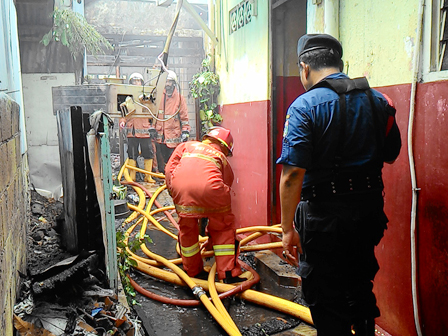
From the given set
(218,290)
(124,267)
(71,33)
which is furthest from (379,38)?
(71,33)

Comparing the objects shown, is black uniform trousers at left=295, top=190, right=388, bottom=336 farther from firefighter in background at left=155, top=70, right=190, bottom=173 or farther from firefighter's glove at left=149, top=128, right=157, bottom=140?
firefighter's glove at left=149, top=128, right=157, bottom=140

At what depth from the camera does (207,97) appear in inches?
262

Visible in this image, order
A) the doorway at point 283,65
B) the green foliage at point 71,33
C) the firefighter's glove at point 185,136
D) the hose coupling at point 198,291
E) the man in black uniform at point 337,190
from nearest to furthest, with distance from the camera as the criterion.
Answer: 1. the man in black uniform at point 337,190
2. the hose coupling at point 198,291
3. the doorway at point 283,65
4. the green foliage at point 71,33
5. the firefighter's glove at point 185,136

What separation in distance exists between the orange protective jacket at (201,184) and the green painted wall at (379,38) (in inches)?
66.7

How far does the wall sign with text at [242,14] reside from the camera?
514cm

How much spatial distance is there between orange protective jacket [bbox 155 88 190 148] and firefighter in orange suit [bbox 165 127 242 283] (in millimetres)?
5035

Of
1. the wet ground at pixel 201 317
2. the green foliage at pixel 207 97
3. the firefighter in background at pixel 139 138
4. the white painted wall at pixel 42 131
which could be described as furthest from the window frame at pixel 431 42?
the firefighter in background at pixel 139 138

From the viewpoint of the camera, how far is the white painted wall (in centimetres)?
724

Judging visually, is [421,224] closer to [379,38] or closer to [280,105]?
[379,38]

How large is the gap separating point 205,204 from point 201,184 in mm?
223

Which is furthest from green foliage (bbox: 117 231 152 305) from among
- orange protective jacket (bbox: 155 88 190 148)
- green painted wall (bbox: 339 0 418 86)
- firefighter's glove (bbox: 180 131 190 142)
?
orange protective jacket (bbox: 155 88 190 148)

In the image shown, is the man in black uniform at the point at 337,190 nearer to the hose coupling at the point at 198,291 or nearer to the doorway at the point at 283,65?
the hose coupling at the point at 198,291

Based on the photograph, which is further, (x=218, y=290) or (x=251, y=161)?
(x=251, y=161)

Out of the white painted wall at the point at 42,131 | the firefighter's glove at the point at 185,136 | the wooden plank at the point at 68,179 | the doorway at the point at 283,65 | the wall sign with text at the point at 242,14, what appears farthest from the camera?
the firefighter's glove at the point at 185,136
